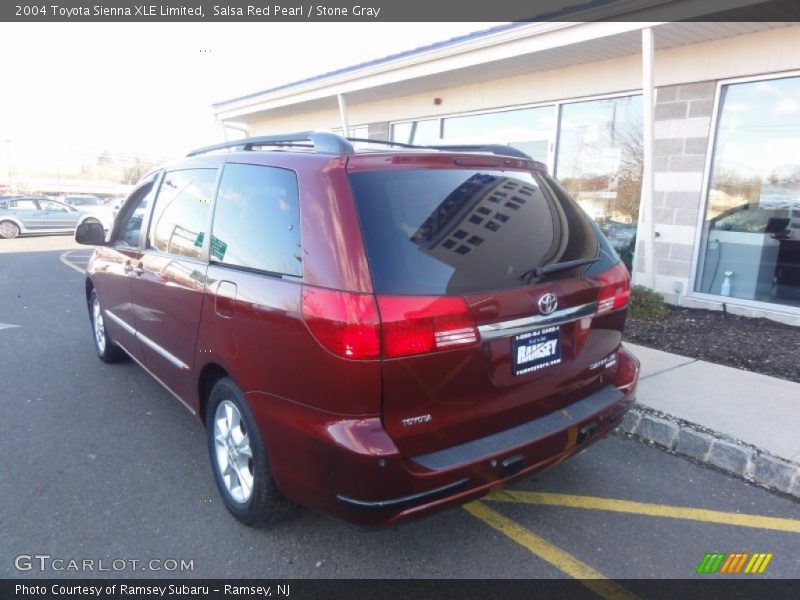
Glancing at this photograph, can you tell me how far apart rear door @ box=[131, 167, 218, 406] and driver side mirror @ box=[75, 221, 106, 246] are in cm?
100

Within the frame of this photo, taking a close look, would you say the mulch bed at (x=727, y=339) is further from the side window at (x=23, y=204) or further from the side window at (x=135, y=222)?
the side window at (x=23, y=204)

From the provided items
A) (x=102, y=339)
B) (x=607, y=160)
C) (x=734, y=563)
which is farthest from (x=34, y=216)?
(x=734, y=563)

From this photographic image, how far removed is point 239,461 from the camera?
2666 millimetres

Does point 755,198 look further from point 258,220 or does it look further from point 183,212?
point 183,212

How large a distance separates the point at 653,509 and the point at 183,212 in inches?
130

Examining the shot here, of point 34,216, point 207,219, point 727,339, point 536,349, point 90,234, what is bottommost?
point 727,339

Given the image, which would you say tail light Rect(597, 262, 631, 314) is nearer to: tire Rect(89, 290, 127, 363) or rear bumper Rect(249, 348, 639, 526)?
rear bumper Rect(249, 348, 639, 526)

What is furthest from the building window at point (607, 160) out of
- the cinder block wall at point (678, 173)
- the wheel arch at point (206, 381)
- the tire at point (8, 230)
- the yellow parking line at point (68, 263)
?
the tire at point (8, 230)

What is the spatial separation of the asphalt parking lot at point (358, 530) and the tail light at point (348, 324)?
3.82ft

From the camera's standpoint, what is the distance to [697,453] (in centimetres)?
343

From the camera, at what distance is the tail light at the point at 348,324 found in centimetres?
191

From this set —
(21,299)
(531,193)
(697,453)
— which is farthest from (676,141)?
(21,299)
